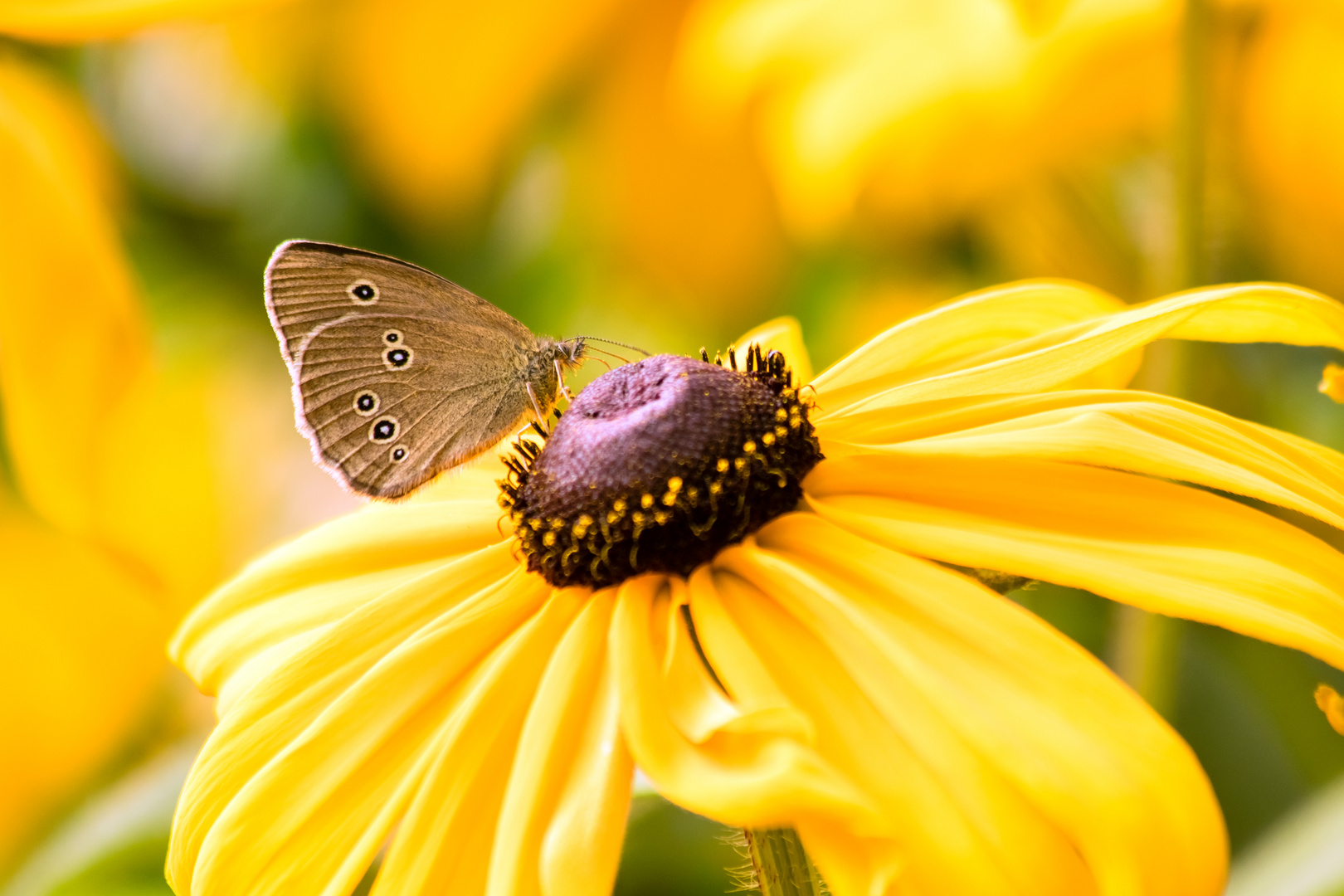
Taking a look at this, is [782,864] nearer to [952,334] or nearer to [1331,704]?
[1331,704]

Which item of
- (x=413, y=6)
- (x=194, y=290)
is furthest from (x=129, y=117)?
(x=413, y=6)

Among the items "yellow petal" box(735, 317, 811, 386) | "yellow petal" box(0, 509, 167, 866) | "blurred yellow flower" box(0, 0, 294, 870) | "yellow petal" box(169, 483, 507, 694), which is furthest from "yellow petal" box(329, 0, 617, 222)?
"yellow petal" box(169, 483, 507, 694)

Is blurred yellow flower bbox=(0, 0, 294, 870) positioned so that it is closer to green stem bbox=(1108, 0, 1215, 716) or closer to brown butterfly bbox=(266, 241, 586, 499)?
brown butterfly bbox=(266, 241, 586, 499)

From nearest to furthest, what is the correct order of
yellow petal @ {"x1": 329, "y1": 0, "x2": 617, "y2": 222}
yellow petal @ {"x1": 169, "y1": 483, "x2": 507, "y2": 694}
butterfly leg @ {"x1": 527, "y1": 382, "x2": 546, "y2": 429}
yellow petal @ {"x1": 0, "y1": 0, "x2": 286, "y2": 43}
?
1. yellow petal @ {"x1": 169, "y1": 483, "x2": 507, "y2": 694}
2. butterfly leg @ {"x1": 527, "y1": 382, "x2": 546, "y2": 429}
3. yellow petal @ {"x1": 0, "y1": 0, "x2": 286, "y2": 43}
4. yellow petal @ {"x1": 329, "y1": 0, "x2": 617, "y2": 222}

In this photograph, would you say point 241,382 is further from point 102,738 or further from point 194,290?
point 102,738

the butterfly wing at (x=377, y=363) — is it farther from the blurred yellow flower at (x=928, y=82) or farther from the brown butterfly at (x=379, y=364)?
the blurred yellow flower at (x=928, y=82)

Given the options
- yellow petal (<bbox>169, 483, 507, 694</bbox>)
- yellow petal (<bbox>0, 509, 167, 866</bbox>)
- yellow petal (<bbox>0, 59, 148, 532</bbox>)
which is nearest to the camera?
yellow petal (<bbox>169, 483, 507, 694</bbox>)

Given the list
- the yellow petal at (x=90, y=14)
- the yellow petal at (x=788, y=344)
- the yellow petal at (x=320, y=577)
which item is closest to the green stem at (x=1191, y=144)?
the yellow petal at (x=788, y=344)

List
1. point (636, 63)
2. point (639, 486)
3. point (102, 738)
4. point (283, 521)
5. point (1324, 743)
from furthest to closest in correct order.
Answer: point (283, 521), point (636, 63), point (102, 738), point (1324, 743), point (639, 486)
